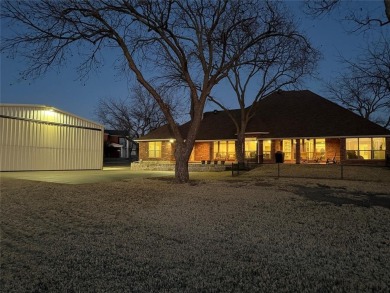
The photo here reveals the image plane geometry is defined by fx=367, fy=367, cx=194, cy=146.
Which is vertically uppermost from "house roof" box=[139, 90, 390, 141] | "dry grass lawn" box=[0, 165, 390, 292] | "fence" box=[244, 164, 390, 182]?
"house roof" box=[139, 90, 390, 141]

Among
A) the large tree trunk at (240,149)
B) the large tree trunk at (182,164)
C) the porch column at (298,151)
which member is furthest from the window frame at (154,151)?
the large tree trunk at (182,164)

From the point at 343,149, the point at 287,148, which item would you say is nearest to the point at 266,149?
the point at 287,148

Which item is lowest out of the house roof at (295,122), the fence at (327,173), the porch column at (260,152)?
the fence at (327,173)

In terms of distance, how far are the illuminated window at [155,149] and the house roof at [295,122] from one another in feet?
2.44

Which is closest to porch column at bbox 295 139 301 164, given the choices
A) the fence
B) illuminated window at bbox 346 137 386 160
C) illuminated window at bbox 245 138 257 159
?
illuminated window at bbox 346 137 386 160

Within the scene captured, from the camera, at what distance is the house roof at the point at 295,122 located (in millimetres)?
27500

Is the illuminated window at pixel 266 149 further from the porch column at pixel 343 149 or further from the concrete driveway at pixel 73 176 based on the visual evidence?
the concrete driveway at pixel 73 176

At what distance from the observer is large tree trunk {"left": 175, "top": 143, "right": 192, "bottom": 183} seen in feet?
51.7

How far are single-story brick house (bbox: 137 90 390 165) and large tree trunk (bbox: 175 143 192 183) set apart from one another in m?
14.8

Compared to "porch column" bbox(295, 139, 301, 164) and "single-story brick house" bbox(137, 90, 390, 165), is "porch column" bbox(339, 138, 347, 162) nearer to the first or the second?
"single-story brick house" bbox(137, 90, 390, 165)

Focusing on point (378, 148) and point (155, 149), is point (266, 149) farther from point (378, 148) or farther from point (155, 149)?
point (155, 149)

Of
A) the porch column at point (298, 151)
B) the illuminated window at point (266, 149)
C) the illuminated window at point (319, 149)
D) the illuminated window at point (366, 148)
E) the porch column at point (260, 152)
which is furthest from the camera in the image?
the illuminated window at point (266, 149)

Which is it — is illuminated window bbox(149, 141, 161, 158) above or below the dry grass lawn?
above

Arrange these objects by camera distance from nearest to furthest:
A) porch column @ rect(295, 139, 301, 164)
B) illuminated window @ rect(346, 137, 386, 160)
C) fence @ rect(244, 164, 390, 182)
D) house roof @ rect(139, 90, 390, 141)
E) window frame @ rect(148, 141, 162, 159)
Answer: fence @ rect(244, 164, 390, 182) → illuminated window @ rect(346, 137, 386, 160) → house roof @ rect(139, 90, 390, 141) → porch column @ rect(295, 139, 301, 164) → window frame @ rect(148, 141, 162, 159)
